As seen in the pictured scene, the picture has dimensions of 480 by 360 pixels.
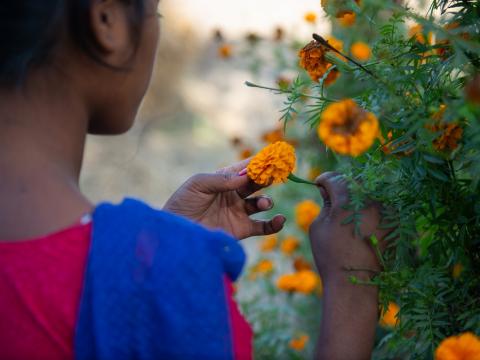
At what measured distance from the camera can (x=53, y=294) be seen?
0.93 metres

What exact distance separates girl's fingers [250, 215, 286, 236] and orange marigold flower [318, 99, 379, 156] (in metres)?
0.37

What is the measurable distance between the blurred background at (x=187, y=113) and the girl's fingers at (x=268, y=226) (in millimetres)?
3010

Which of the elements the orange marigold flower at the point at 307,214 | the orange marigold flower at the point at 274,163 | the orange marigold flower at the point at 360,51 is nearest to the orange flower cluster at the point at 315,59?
the orange marigold flower at the point at 274,163

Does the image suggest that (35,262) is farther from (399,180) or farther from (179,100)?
(179,100)

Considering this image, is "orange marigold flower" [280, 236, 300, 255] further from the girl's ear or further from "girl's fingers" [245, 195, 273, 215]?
the girl's ear

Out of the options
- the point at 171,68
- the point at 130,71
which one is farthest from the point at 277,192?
the point at 171,68

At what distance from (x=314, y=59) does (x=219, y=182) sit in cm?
31

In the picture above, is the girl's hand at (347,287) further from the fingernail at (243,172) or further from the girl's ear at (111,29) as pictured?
the girl's ear at (111,29)

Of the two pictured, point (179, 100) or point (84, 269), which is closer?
point (84, 269)

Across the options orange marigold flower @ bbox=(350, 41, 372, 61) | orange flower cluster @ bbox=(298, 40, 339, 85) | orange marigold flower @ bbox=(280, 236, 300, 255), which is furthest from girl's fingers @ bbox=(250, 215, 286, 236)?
orange marigold flower @ bbox=(280, 236, 300, 255)

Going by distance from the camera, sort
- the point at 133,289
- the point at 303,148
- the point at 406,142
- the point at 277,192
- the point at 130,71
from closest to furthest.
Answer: the point at 133,289 → the point at 130,71 → the point at 406,142 → the point at 303,148 → the point at 277,192

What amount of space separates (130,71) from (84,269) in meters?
0.31

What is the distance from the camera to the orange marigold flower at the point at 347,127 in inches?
39.9

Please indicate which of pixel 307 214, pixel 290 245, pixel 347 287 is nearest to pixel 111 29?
pixel 347 287
